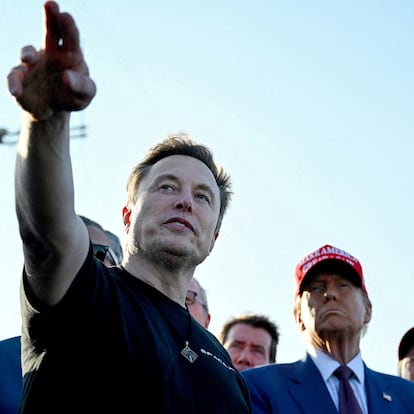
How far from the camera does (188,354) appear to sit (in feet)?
9.93

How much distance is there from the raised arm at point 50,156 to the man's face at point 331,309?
7.93 feet

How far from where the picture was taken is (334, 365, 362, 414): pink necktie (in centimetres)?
429

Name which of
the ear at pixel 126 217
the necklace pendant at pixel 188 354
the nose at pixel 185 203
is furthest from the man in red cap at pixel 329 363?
the necklace pendant at pixel 188 354

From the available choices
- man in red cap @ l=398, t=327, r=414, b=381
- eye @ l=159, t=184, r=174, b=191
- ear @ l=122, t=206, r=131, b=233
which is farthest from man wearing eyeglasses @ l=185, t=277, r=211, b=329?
eye @ l=159, t=184, r=174, b=191

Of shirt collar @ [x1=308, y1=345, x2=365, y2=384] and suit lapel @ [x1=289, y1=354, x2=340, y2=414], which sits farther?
shirt collar @ [x1=308, y1=345, x2=365, y2=384]

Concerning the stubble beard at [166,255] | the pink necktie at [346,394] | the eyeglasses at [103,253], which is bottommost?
the pink necktie at [346,394]

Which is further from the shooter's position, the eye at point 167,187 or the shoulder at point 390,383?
the shoulder at point 390,383

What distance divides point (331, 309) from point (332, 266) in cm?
31

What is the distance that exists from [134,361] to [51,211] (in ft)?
2.03

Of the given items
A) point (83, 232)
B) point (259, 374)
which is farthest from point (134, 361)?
point (259, 374)

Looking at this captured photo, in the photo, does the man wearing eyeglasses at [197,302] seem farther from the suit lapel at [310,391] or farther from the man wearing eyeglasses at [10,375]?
the man wearing eyeglasses at [10,375]

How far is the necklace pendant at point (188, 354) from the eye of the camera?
3000 mm

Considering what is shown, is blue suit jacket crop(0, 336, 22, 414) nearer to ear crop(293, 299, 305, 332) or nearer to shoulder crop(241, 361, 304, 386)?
shoulder crop(241, 361, 304, 386)

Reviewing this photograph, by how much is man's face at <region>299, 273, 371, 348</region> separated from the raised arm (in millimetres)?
2417
